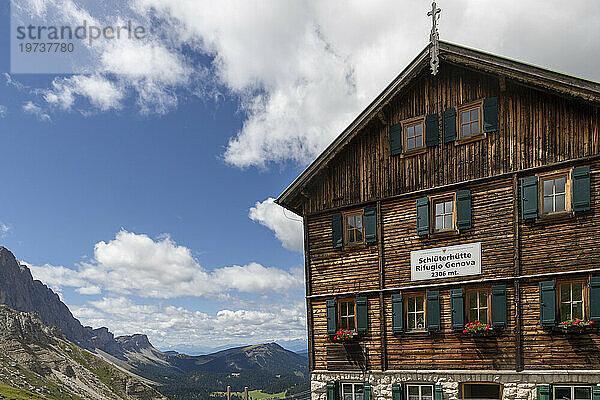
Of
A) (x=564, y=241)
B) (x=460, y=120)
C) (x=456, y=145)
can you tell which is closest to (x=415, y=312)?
(x=564, y=241)

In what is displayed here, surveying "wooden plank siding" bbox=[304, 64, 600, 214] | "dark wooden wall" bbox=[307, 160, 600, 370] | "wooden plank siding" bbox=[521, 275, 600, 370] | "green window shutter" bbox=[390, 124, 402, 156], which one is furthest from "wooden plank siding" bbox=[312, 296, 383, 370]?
"green window shutter" bbox=[390, 124, 402, 156]

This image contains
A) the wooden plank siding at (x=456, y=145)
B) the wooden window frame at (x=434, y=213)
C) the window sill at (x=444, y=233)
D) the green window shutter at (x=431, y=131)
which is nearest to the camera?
the wooden plank siding at (x=456, y=145)

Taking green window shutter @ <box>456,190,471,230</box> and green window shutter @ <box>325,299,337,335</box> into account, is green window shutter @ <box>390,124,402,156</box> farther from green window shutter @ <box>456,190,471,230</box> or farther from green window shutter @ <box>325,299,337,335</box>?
green window shutter @ <box>325,299,337,335</box>

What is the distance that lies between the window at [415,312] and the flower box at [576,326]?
4.41 m

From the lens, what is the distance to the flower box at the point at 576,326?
606 inches

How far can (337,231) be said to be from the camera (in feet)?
68.2

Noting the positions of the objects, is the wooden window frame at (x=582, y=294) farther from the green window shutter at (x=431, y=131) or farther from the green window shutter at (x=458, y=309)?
the green window shutter at (x=431, y=131)

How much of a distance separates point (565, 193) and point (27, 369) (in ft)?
529

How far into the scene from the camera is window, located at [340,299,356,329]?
2016cm

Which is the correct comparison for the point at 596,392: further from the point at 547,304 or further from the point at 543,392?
the point at 547,304

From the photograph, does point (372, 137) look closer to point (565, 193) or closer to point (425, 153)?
point (425, 153)

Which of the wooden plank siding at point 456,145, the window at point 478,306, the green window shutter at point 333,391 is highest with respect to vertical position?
the wooden plank siding at point 456,145

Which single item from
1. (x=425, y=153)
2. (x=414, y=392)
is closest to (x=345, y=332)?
(x=414, y=392)

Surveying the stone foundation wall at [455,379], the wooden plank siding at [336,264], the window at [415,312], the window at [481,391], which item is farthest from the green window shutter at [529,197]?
the window at [481,391]
